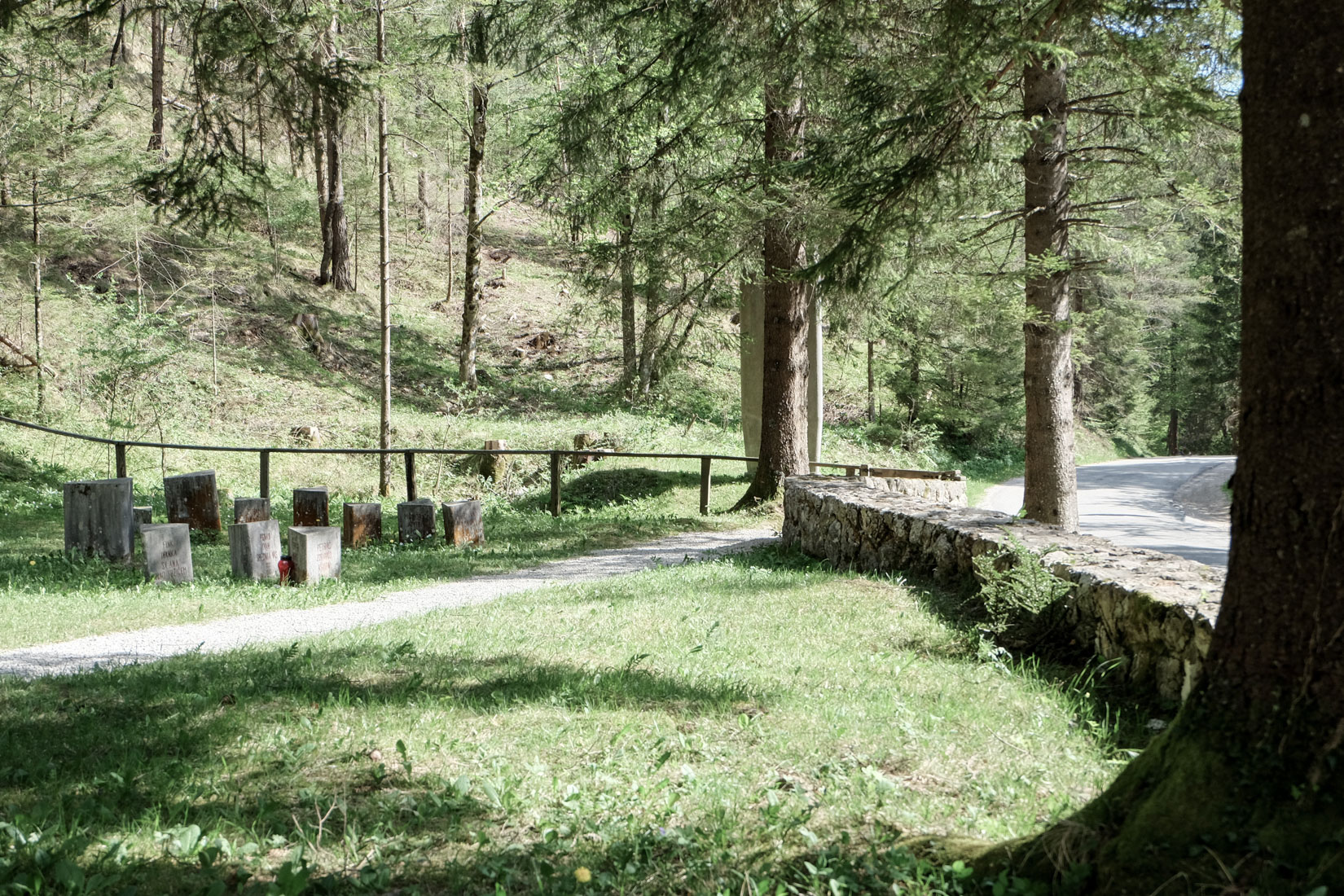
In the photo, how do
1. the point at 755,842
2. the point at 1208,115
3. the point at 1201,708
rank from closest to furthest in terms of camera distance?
the point at 1201,708 < the point at 755,842 < the point at 1208,115

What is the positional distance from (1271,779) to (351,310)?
28653mm

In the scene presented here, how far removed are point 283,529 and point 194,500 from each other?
172cm

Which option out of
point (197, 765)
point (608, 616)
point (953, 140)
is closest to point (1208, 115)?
point (953, 140)

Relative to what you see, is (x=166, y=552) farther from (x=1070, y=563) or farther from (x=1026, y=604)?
(x=1070, y=563)

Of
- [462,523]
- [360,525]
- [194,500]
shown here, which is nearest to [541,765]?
[462,523]

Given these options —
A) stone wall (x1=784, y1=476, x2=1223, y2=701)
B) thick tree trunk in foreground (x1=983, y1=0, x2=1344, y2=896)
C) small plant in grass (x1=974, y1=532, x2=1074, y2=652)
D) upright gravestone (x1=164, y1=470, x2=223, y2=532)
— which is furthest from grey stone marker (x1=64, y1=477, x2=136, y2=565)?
thick tree trunk in foreground (x1=983, y1=0, x2=1344, y2=896)

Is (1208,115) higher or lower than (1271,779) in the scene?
higher

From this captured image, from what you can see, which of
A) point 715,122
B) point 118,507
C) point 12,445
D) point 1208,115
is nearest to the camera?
point 1208,115

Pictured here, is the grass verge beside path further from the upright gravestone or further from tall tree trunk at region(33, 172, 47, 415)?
tall tree trunk at region(33, 172, 47, 415)

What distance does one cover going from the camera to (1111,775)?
3867 mm

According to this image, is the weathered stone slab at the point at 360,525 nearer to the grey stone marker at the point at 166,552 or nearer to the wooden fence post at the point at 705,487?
the grey stone marker at the point at 166,552

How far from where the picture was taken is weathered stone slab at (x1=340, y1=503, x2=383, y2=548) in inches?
472

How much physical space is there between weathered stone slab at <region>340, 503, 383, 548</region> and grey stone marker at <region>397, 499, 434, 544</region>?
273 millimetres

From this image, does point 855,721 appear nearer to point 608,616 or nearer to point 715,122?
point 608,616
